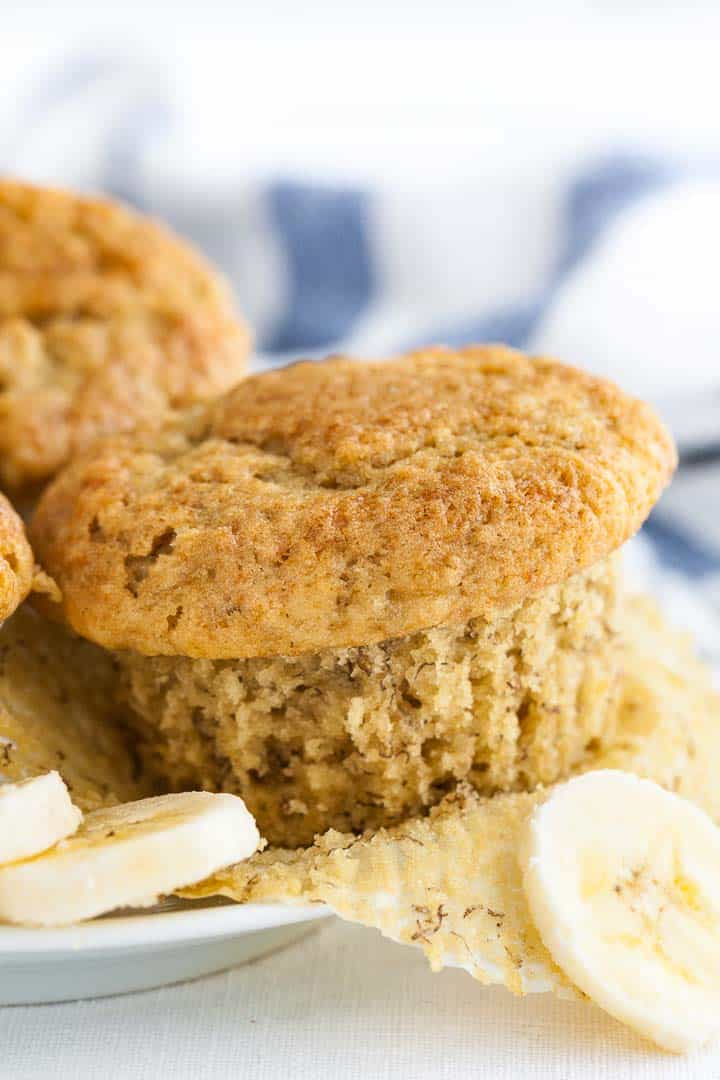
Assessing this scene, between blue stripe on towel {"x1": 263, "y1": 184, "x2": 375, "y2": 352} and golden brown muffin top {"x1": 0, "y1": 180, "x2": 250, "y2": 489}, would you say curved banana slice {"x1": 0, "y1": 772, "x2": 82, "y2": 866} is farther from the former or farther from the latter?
blue stripe on towel {"x1": 263, "y1": 184, "x2": 375, "y2": 352}

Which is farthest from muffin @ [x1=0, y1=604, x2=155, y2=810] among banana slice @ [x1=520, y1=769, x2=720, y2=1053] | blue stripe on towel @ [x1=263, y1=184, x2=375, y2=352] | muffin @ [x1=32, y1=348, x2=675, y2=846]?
blue stripe on towel @ [x1=263, y1=184, x2=375, y2=352]

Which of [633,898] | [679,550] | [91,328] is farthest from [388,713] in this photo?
[679,550]

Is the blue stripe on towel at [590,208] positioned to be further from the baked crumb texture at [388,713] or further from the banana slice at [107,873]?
the banana slice at [107,873]

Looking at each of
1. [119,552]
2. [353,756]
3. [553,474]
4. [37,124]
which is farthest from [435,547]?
[37,124]

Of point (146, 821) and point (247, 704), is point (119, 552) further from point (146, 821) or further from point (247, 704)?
point (146, 821)

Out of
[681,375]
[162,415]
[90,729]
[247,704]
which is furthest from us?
[681,375]
